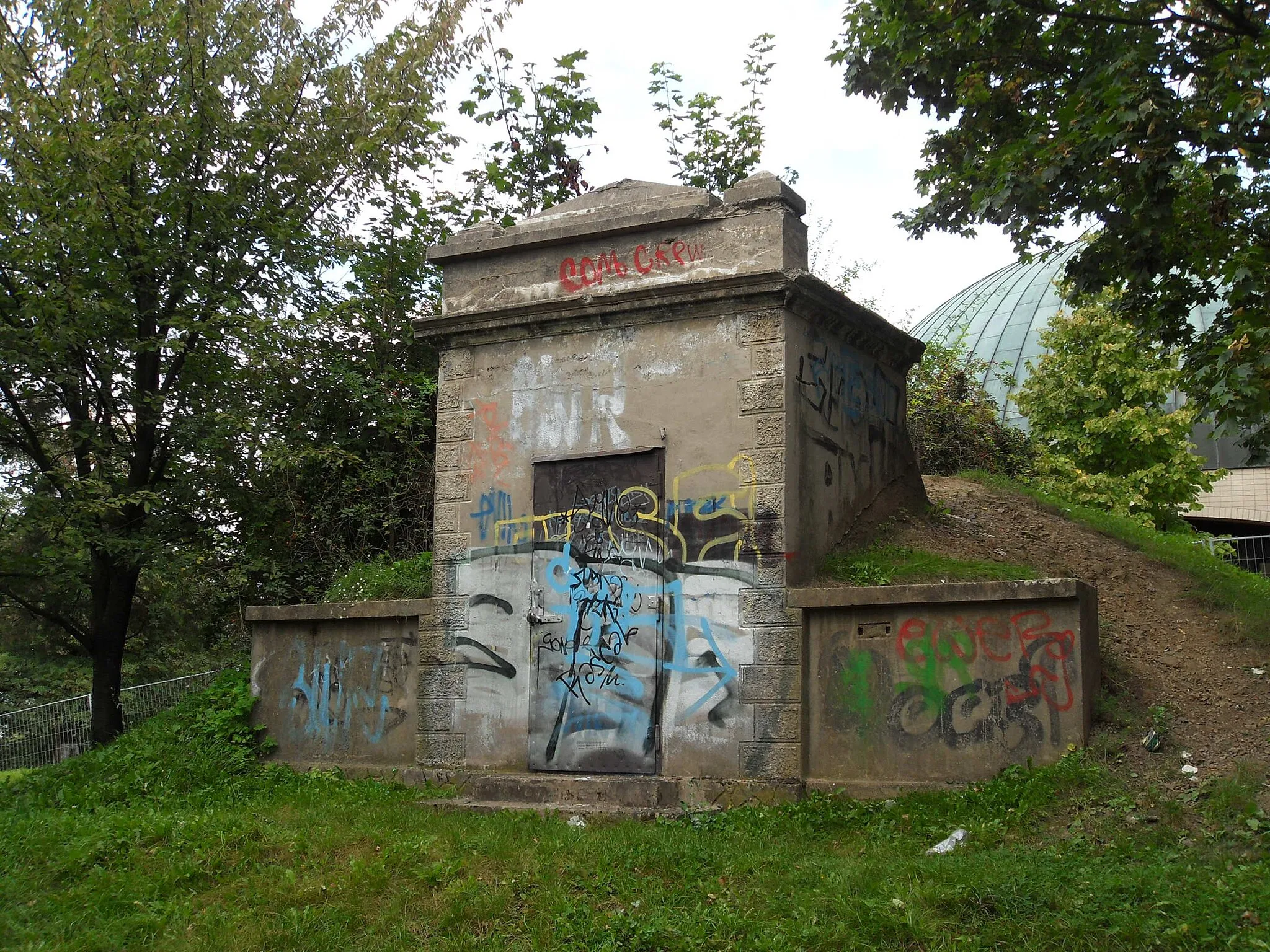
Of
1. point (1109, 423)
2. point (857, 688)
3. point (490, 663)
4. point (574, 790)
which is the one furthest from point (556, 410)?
point (1109, 423)

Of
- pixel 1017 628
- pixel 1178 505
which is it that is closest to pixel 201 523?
pixel 1017 628

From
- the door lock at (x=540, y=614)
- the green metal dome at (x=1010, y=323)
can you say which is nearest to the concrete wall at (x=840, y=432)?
the door lock at (x=540, y=614)

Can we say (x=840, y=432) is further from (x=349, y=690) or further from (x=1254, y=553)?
(x=1254, y=553)

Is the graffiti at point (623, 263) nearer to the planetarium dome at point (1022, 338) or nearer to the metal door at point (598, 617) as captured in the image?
the metal door at point (598, 617)

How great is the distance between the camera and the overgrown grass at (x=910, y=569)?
9.00 metres

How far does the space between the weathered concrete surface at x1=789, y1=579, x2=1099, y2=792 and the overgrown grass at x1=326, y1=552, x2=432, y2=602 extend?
3.97m

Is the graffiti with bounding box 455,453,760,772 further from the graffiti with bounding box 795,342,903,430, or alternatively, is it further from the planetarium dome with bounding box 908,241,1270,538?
the planetarium dome with bounding box 908,241,1270,538

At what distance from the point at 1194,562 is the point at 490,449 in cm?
764

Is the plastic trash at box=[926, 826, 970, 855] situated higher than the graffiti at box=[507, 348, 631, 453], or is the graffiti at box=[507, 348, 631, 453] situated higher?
the graffiti at box=[507, 348, 631, 453]

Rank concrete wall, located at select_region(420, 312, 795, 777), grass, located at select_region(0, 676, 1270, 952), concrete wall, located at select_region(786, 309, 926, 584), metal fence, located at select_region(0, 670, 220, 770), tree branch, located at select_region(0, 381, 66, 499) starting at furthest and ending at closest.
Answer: metal fence, located at select_region(0, 670, 220, 770)
tree branch, located at select_region(0, 381, 66, 499)
concrete wall, located at select_region(786, 309, 926, 584)
concrete wall, located at select_region(420, 312, 795, 777)
grass, located at select_region(0, 676, 1270, 952)

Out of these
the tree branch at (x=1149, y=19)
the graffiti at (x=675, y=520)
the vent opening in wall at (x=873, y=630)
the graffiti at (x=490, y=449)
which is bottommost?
the vent opening in wall at (x=873, y=630)

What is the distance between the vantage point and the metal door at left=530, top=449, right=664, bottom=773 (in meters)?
9.01

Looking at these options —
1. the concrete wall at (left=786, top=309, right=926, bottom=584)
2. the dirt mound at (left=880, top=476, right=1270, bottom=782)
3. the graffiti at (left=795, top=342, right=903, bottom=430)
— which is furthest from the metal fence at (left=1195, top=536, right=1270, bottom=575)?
the graffiti at (left=795, top=342, right=903, bottom=430)

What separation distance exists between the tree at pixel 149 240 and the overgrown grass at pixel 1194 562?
911cm
